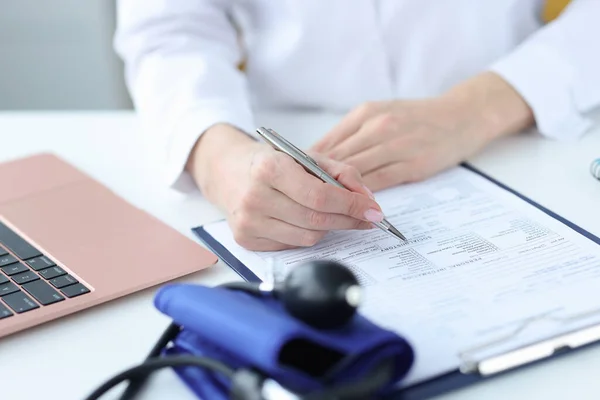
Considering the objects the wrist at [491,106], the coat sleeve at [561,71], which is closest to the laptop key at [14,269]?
the wrist at [491,106]

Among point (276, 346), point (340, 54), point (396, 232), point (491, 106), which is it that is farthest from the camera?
point (340, 54)

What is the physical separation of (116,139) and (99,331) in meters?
0.46

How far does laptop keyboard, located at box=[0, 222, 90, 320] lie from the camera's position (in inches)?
Result: 25.5

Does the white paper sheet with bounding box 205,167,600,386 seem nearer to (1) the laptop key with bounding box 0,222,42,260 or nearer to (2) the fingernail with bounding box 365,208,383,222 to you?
(2) the fingernail with bounding box 365,208,383,222

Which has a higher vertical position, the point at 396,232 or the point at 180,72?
the point at 180,72

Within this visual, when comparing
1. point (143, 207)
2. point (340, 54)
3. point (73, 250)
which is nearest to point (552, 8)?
point (340, 54)

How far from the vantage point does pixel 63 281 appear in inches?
26.8

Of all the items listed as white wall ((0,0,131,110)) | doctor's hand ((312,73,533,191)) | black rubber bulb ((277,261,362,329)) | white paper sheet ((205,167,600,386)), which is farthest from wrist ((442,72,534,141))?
white wall ((0,0,131,110))

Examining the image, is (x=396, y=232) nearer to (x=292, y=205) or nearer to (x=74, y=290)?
(x=292, y=205)

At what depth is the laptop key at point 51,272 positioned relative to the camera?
27.1 inches

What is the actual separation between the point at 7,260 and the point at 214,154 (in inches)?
10.1

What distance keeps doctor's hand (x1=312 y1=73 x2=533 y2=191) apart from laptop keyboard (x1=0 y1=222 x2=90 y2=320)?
317 millimetres

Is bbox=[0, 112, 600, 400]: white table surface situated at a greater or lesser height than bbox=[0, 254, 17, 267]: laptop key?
lesser

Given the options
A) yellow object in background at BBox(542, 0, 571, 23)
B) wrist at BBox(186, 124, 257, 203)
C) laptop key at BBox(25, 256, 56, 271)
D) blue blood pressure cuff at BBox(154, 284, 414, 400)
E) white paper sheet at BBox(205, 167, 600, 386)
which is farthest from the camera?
yellow object in background at BBox(542, 0, 571, 23)
